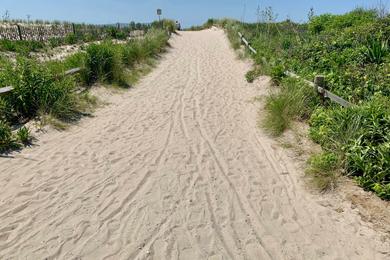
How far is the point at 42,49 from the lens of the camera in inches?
679

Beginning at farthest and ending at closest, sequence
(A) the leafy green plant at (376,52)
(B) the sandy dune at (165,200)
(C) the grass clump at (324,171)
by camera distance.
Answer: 1. (A) the leafy green plant at (376,52)
2. (C) the grass clump at (324,171)
3. (B) the sandy dune at (165,200)

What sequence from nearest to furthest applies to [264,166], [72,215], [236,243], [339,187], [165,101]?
[236,243]
[72,215]
[339,187]
[264,166]
[165,101]

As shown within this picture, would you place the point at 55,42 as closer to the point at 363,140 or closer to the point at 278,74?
the point at 278,74

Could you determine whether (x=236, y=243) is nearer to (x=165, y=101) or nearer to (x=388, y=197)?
(x=388, y=197)

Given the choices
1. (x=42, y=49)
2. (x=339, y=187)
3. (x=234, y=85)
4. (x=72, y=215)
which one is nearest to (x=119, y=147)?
(x=72, y=215)

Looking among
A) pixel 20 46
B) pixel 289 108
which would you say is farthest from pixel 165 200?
pixel 20 46

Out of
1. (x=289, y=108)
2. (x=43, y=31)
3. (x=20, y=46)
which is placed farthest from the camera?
(x=43, y=31)

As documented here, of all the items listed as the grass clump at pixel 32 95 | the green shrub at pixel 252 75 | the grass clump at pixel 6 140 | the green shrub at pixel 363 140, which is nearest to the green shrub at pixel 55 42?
the green shrub at pixel 252 75

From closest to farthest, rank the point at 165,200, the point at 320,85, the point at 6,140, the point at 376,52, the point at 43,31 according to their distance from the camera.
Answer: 1. the point at 165,200
2. the point at 6,140
3. the point at 320,85
4. the point at 376,52
5. the point at 43,31

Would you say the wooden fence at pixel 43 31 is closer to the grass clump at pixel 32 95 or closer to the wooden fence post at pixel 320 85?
the grass clump at pixel 32 95

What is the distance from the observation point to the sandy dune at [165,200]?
3.58m

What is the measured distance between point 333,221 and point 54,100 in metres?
5.76

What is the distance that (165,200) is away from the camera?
4.37 metres

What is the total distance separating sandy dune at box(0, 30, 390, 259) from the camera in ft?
11.8
